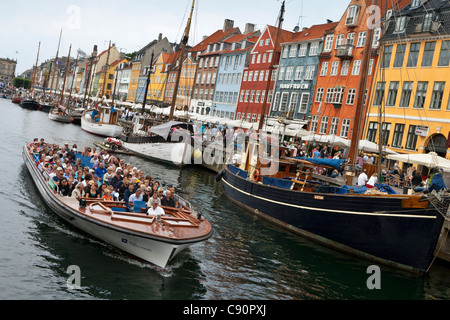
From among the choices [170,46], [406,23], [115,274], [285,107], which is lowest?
[115,274]

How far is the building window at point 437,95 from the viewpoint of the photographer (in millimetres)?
38688

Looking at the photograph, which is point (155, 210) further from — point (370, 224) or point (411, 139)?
point (411, 139)

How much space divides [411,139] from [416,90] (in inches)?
177

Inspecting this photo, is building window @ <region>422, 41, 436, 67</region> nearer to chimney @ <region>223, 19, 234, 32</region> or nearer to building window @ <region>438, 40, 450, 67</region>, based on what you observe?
building window @ <region>438, 40, 450, 67</region>

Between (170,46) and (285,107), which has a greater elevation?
(170,46)

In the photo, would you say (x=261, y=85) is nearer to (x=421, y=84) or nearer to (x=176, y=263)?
(x=421, y=84)

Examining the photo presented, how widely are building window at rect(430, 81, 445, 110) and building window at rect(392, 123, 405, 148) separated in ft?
11.3

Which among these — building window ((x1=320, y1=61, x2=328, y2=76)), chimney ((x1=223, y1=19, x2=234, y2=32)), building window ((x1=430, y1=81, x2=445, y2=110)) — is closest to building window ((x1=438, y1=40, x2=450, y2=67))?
building window ((x1=430, y1=81, x2=445, y2=110))

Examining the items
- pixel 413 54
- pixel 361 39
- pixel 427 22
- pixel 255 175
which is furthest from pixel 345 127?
pixel 255 175

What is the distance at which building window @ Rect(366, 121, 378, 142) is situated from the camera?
44.3 m

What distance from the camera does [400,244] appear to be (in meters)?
18.1

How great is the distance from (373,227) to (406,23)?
3075 cm

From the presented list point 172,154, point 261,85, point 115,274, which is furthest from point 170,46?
point 115,274

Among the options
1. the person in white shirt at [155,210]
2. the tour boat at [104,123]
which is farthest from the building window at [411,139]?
the tour boat at [104,123]
